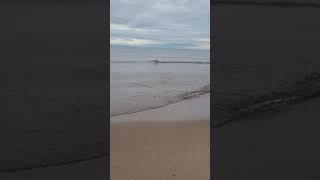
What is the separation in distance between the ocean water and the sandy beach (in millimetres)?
258

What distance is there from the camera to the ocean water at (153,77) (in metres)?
4.04

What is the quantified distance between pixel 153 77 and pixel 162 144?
1897mm

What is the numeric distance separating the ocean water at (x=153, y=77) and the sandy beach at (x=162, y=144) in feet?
0.85

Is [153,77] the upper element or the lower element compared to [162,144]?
upper

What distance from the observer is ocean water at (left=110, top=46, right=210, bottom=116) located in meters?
4.04

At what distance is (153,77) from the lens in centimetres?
489
